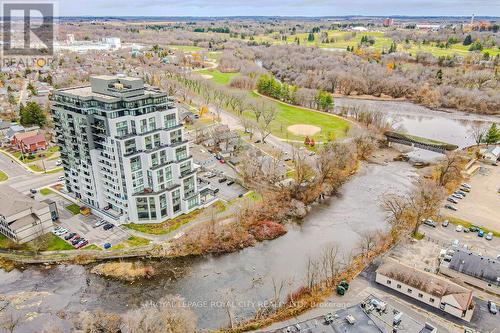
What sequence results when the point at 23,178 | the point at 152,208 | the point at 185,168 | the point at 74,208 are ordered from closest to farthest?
the point at 152,208
the point at 185,168
the point at 74,208
the point at 23,178

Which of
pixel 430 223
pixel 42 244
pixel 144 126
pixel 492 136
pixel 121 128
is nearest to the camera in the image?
pixel 121 128

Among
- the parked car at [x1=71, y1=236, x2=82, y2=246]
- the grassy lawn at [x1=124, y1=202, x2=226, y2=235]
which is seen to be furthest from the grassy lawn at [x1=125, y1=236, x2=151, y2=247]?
the parked car at [x1=71, y1=236, x2=82, y2=246]

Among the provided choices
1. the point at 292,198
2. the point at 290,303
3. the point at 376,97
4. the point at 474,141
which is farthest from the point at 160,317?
the point at 376,97

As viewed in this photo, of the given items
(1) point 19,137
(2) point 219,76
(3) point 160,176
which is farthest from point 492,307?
(2) point 219,76

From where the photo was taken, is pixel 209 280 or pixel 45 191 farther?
pixel 45 191

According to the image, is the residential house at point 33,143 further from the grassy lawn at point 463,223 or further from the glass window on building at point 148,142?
the grassy lawn at point 463,223

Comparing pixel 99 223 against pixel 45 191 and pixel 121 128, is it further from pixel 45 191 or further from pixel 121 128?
pixel 45 191

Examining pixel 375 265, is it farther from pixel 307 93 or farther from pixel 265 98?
pixel 265 98
